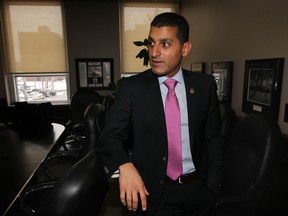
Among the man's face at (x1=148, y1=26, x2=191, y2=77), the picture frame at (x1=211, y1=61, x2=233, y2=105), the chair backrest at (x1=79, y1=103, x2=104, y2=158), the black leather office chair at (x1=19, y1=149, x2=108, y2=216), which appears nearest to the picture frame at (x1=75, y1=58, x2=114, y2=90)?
A: the picture frame at (x1=211, y1=61, x2=233, y2=105)

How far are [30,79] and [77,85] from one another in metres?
1.00

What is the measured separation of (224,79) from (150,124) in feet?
6.87

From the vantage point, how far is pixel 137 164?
101 cm

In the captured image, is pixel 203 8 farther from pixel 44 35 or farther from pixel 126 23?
pixel 44 35

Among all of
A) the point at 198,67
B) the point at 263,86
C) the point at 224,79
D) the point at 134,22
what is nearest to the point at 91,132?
the point at 263,86

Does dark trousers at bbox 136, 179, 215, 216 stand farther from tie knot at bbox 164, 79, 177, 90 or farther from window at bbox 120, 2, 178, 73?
window at bbox 120, 2, 178, 73

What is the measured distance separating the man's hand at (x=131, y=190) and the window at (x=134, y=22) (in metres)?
4.09

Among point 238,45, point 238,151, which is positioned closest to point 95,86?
point 238,45

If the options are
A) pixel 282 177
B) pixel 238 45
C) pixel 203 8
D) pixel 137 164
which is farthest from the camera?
pixel 203 8

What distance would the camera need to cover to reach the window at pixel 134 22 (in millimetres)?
4480

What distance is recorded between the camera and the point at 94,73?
4531 mm

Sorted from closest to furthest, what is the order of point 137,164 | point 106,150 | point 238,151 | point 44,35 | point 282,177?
1. point 106,150
2. point 137,164
3. point 238,151
4. point 282,177
5. point 44,35

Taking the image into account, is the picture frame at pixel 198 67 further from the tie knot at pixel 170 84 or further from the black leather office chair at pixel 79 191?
the black leather office chair at pixel 79 191

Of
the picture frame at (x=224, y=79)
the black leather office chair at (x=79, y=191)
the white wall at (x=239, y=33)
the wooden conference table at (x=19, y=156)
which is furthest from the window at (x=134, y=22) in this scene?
the black leather office chair at (x=79, y=191)
